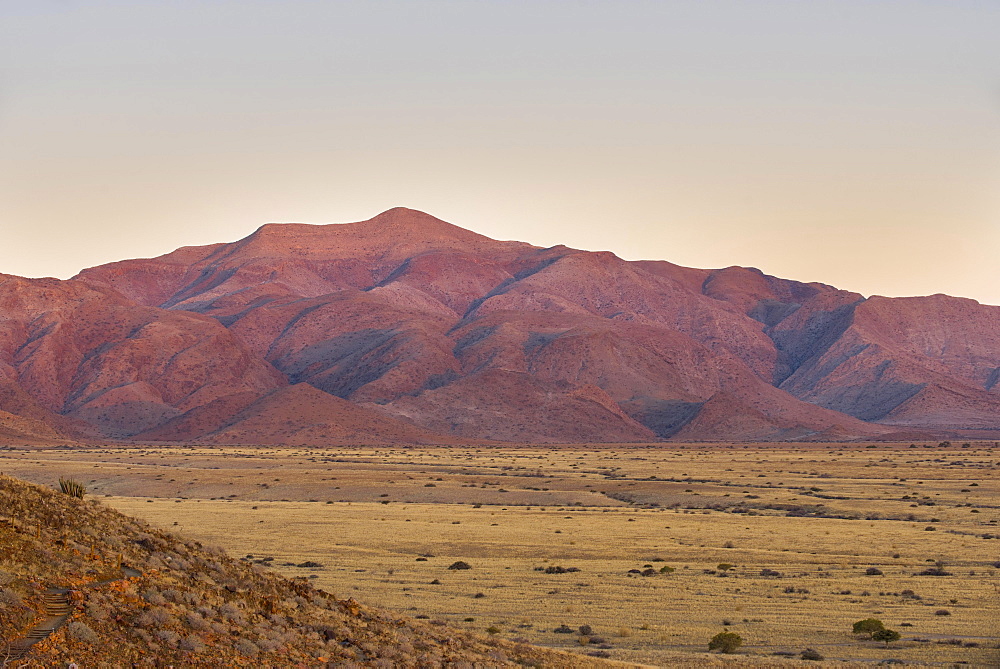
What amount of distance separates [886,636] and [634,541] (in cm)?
1984

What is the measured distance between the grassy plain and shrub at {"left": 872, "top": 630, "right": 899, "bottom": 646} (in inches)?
13.3

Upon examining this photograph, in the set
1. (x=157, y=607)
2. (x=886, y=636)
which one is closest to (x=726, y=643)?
(x=886, y=636)

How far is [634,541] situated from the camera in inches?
1645

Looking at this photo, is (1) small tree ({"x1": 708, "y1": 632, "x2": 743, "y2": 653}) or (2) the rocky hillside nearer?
(2) the rocky hillside

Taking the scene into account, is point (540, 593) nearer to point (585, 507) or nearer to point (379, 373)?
point (585, 507)

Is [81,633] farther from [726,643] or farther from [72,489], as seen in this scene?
[726,643]

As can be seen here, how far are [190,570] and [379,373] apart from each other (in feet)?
546

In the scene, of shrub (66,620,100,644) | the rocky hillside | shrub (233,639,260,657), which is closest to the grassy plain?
the rocky hillside

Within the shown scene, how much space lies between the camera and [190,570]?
49.3 feet

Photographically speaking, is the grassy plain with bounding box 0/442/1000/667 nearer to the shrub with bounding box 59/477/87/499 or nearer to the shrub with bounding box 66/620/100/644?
the shrub with bounding box 59/477/87/499

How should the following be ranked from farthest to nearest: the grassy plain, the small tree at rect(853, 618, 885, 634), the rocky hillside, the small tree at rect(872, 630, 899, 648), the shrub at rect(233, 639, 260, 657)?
the grassy plain
the small tree at rect(853, 618, 885, 634)
the small tree at rect(872, 630, 899, 648)
the shrub at rect(233, 639, 260, 657)
the rocky hillside

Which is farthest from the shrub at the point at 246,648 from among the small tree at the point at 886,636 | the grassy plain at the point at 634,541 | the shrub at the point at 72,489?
the small tree at the point at 886,636

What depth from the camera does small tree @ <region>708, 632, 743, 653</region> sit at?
21.5m

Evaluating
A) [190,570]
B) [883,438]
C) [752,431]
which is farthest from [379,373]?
[190,570]
